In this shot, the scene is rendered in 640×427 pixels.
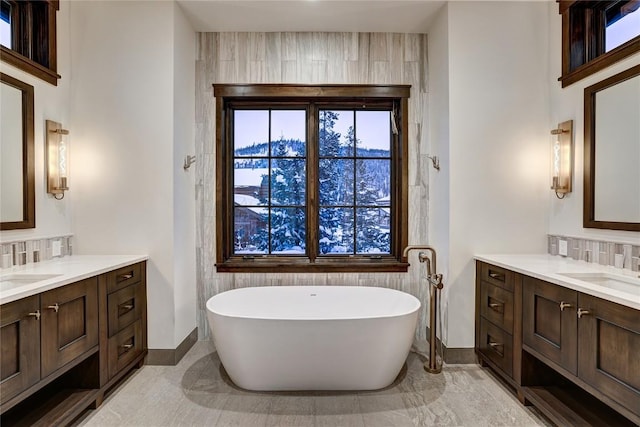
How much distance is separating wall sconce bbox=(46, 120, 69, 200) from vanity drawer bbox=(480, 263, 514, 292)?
10.1ft

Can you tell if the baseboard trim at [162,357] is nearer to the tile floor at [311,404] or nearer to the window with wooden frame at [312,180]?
the tile floor at [311,404]

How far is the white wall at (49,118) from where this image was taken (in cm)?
259

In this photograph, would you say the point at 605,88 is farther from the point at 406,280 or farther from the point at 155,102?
the point at 155,102

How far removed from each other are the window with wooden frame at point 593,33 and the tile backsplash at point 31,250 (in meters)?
3.86

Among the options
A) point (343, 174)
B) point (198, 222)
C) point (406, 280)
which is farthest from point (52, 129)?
point (406, 280)

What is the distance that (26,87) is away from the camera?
8.32ft

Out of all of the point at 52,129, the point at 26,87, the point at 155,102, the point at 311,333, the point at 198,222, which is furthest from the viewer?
the point at 198,222

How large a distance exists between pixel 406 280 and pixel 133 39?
2966mm

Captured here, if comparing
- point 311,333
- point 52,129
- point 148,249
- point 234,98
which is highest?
point 234,98

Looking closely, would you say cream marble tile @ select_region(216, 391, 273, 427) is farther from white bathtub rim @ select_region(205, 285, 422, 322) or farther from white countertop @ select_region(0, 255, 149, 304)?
white countertop @ select_region(0, 255, 149, 304)

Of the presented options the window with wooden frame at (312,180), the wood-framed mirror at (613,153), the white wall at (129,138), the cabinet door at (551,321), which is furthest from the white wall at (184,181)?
the wood-framed mirror at (613,153)

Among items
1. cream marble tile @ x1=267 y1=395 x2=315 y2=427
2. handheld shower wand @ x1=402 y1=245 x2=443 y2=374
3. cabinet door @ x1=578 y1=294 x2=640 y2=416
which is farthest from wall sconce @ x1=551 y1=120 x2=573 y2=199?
cream marble tile @ x1=267 y1=395 x2=315 y2=427

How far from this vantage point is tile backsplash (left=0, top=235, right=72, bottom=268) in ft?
7.70

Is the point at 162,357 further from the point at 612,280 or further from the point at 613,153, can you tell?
the point at 613,153
